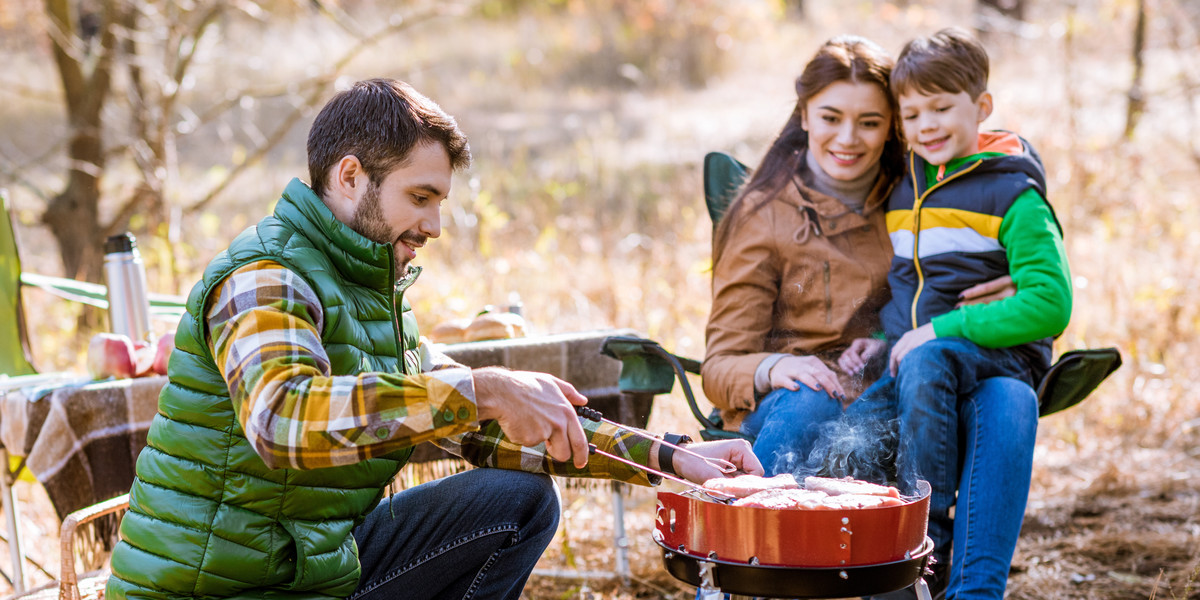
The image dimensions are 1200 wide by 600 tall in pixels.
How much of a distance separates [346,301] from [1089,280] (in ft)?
14.9

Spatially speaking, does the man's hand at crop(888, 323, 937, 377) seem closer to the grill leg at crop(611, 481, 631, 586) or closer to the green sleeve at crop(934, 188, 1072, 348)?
the green sleeve at crop(934, 188, 1072, 348)

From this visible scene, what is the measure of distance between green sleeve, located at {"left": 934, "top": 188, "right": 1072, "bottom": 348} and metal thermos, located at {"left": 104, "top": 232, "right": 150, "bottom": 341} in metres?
2.16

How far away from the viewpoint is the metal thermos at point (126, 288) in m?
2.96

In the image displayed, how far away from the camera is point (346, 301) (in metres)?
1.77

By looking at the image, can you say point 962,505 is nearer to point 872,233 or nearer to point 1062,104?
point 872,233

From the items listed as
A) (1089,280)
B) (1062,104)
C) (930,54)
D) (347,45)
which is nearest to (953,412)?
(930,54)

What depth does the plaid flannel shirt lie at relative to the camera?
1.49 m

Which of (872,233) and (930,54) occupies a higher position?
(930,54)

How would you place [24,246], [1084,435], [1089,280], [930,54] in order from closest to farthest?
[930,54], [1084,435], [1089,280], [24,246]

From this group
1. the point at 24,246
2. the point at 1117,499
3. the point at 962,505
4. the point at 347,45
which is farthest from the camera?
the point at 347,45

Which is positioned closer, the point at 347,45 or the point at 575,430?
the point at 575,430

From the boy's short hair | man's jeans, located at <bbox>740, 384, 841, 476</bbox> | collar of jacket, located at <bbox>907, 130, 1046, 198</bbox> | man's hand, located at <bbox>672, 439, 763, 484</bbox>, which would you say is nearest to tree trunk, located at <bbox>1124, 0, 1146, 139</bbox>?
collar of jacket, located at <bbox>907, 130, 1046, 198</bbox>

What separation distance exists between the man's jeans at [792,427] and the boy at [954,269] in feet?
0.35

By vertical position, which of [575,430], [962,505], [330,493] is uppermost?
[575,430]
